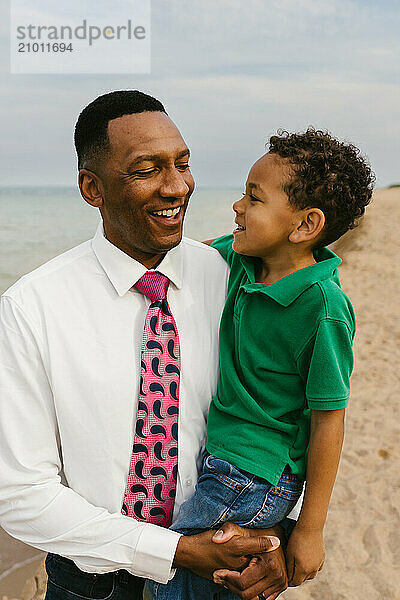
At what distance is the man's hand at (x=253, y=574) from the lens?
6.00 feet

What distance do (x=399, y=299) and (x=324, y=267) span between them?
28.3 ft

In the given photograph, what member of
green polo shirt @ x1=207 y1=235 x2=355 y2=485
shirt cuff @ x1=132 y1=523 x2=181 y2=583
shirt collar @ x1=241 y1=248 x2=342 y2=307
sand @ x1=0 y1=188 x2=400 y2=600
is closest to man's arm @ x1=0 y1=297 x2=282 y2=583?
shirt cuff @ x1=132 y1=523 x2=181 y2=583

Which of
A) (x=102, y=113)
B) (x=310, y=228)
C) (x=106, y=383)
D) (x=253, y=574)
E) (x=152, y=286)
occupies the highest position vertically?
(x=102, y=113)

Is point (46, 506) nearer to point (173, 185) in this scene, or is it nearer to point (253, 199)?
point (173, 185)

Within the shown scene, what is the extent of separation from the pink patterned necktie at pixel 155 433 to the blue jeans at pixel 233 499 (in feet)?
0.25

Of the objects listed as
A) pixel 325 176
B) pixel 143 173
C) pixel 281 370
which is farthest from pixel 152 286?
pixel 325 176

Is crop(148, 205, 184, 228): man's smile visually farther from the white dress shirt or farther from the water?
the water

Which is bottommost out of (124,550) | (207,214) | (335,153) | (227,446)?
(207,214)

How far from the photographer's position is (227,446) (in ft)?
6.11

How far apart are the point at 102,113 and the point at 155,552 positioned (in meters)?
1.18

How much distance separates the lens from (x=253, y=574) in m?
1.84

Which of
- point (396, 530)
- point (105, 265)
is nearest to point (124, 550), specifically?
point (105, 265)

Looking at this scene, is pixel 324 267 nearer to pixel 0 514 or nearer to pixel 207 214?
pixel 0 514

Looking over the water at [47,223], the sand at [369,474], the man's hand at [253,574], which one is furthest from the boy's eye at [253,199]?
the water at [47,223]
